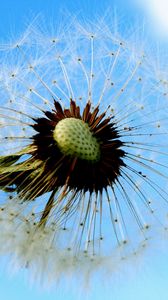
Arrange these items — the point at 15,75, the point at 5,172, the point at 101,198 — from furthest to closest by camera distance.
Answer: the point at 15,75, the point at 101,198, the point at 5,172

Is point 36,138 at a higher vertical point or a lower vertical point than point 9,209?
higher

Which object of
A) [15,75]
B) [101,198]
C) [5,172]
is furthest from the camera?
[15,75]

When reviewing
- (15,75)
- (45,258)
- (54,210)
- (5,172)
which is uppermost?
(15,75)

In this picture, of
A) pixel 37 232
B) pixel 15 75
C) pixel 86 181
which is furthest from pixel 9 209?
pixel 15 75

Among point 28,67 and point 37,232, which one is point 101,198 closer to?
point 37,232

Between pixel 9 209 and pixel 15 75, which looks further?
pixel 15 75

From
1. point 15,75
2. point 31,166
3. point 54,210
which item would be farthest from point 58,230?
point 15,75

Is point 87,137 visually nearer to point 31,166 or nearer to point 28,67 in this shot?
point 31,166
